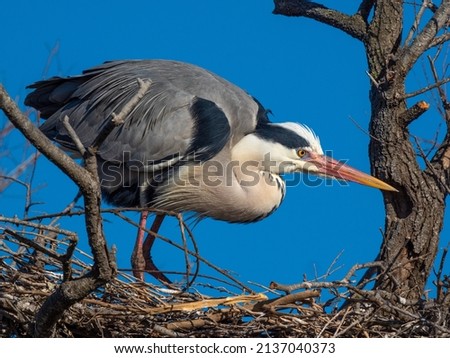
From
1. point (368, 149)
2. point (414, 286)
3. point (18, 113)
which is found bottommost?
point (414, 286)

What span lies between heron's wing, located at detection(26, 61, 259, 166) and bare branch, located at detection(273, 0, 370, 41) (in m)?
0.80

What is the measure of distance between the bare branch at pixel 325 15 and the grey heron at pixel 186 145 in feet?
2.69

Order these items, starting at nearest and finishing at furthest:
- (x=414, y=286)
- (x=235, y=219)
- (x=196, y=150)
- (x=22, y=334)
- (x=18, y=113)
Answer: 1. (x=18, y=113)
2. (x=22, y=334)
3. (x=414, y=286)
4. (x=196, y=150)
5. (x=235, y=219)

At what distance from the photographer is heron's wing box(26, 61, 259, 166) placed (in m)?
6.01

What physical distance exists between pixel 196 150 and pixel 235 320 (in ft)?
5.85

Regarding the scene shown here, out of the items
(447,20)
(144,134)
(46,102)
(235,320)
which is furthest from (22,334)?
(447,20)

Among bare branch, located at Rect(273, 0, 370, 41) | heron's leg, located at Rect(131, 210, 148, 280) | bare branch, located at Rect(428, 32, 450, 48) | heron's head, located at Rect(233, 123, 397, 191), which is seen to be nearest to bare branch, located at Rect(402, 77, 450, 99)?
bare branch, located at Rect(428, 32, 450, 48)

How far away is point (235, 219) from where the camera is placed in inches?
255

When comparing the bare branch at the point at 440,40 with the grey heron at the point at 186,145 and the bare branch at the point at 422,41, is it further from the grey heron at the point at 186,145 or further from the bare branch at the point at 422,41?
the grey heron at the point at 186,145

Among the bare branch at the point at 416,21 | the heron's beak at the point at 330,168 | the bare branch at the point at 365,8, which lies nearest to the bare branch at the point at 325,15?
the bare branch at the point at 365,8

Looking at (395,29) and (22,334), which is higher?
(395,29)

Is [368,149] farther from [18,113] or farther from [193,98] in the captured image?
[18,113]

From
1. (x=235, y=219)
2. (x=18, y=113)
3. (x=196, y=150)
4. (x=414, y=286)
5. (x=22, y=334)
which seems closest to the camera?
(x=18, y=113)

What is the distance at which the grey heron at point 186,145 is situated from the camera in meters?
6.04
